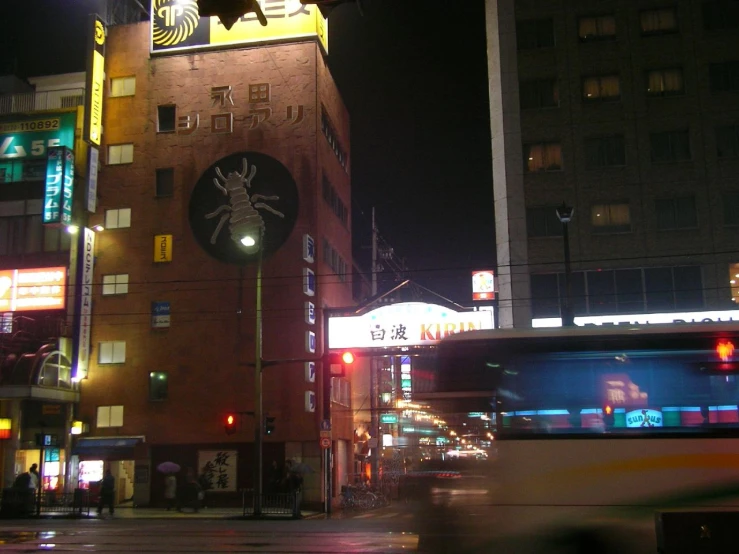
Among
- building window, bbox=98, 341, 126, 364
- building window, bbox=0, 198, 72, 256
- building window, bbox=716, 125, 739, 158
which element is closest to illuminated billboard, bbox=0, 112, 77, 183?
building window, bbox=0, 198, 72, 256

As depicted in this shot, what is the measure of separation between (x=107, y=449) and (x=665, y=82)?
103 ft

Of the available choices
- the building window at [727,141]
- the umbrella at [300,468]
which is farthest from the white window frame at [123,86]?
the building window at [727,141]

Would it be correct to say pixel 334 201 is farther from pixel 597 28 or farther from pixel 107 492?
pixel 107 492

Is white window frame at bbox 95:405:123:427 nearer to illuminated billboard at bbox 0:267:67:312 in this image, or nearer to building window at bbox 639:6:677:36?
illuminated billboard at bbox 0:267:67:312

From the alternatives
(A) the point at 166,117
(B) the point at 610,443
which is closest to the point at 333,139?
(A) the point at 166,117

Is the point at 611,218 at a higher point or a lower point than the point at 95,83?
lower

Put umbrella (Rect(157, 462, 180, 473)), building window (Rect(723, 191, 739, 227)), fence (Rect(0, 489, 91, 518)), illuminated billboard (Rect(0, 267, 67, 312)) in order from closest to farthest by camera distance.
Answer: fence (Rect(0, 489, 91, 518)) < umbrella (Rect(157, 462, 180, 473)) < building window (Rect(723, 191, 739, 227)) < illuminated billboard (Rect(0, 267, 67, 312))

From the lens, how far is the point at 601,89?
37.5m

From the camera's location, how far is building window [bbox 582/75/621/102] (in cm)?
3738

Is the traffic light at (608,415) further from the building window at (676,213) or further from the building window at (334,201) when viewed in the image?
the building window at (334,201)

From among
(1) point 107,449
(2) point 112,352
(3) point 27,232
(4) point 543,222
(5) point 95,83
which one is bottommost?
(1) point 107,449

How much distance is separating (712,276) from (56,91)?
3418 cm

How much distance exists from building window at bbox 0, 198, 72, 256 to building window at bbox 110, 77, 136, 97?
6.92 metres

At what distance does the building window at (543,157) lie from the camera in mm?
37281
